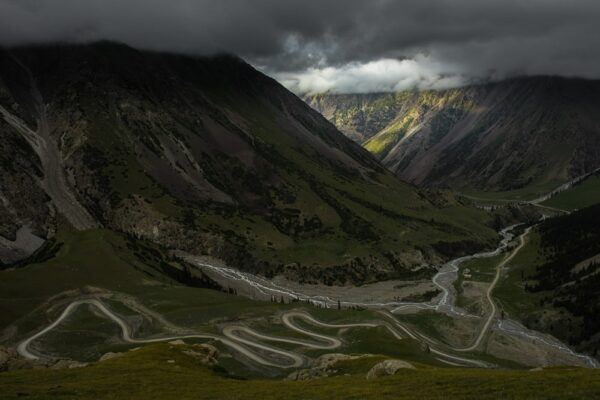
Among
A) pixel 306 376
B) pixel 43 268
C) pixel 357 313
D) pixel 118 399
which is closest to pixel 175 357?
pixel 306 376

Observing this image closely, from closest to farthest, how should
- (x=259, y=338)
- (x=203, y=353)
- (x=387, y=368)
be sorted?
(x=387, y=368)
(x=203, y=353)
(x=259, y=338)

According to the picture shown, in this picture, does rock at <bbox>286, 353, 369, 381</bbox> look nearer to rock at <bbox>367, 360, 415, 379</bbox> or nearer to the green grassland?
rock at <bbox>367, 360, 415, 379</bbox>

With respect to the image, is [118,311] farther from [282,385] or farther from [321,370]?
[282,385]

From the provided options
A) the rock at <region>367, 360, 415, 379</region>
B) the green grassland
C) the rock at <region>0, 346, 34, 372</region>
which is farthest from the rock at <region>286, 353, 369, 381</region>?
the rock at <region>0, 346, 34, 372</region>

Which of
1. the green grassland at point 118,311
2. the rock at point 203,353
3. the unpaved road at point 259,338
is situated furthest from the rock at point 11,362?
the unpaved road at point 259,338

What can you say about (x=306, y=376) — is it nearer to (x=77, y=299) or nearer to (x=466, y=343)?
(x=77, y=299)

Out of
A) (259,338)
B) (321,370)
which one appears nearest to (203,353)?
(321,370)

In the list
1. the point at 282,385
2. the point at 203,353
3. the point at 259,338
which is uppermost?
the point at 282,385

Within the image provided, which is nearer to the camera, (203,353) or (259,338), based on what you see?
(203,353)

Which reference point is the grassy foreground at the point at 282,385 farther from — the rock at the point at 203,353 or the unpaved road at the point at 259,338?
the unpaved road at the point at 259,338
